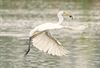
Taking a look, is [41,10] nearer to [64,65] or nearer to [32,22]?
[32,22]

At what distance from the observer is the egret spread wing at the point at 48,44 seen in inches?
316

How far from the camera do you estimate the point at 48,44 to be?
8125mm

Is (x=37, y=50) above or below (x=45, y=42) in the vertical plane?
below

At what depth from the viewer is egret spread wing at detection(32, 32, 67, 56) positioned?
8.02m

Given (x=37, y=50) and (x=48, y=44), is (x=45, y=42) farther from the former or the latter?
(x=37, y=50)

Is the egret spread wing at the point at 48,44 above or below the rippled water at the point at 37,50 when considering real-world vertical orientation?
above

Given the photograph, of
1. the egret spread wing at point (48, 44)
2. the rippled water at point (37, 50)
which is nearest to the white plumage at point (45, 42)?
the egret spread wing at point (48, 44)

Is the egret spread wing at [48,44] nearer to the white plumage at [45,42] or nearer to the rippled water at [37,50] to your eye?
the white plumage at [45,42]

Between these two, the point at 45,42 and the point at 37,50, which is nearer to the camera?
the point at 45,42

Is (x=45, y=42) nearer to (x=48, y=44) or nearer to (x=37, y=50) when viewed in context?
(x=48, y=44)

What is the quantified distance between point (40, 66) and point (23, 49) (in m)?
2.02

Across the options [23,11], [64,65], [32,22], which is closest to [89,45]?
[64,65]

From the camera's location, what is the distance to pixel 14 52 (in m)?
12.0

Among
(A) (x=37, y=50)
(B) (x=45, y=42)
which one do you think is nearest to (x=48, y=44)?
(B) (x=45, y=42)
